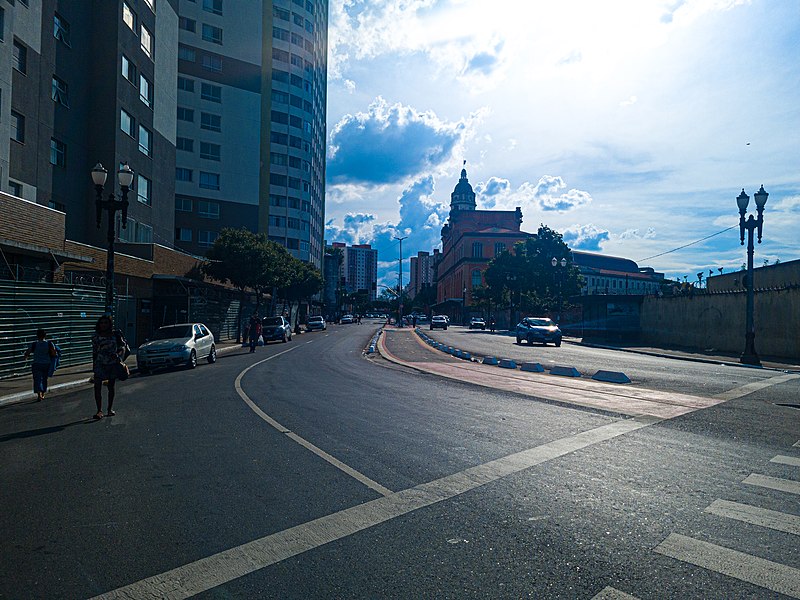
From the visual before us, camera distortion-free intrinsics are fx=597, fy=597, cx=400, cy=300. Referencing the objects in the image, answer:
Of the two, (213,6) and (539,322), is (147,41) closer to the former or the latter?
(213,6)

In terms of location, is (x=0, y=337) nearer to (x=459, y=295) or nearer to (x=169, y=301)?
(x=169, y=301)

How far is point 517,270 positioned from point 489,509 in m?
67.9

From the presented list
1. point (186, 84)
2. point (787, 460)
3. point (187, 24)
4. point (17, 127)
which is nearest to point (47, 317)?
point (17, 127)

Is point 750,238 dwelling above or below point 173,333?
above

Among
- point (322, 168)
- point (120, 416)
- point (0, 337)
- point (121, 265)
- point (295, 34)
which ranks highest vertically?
point (295, 34)

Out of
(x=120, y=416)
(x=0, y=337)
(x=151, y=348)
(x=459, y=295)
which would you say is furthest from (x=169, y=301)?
(x=459, y=295)

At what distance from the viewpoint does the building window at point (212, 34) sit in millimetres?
61812

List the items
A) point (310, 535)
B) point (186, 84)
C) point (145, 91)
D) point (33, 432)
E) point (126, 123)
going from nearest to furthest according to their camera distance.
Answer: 1. point (310, 535)
2. point (33, 432)
3. point (126, 123)
4. point (145, 91)
5. point (186, 84)

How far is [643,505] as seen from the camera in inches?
214

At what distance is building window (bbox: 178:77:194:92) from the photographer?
59.8m

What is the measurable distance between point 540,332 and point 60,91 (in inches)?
1149

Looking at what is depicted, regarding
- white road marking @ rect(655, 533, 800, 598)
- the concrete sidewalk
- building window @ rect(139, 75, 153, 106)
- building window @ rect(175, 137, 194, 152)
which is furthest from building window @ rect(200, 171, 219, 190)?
white road marking @ rect(655, 533, 800, 598)

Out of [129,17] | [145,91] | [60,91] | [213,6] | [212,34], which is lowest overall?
[60,91]

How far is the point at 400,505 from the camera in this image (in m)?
5.49
